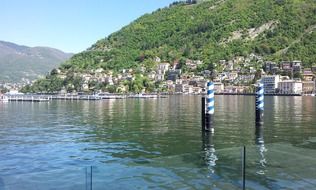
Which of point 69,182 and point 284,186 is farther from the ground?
point 69,182

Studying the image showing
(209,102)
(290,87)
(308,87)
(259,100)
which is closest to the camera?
(209,102)

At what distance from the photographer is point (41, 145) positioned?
30.7m

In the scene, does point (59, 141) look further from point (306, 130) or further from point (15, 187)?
point (15, 187)

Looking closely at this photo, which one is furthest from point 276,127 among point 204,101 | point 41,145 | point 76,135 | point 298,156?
point 298,156

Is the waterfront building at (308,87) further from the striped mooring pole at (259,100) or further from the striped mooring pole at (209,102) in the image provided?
the striped mooring pole at (209,102)

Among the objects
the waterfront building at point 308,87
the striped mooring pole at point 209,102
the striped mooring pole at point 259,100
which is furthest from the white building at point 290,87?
the striped mooring pole at point 209,102

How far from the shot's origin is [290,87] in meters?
194

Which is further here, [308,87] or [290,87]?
[308,87]

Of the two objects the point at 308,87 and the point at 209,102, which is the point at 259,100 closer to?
the point at 209,102

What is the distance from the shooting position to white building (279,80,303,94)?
191 m

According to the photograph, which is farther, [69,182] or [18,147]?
[18,147]

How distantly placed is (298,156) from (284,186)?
1008mm

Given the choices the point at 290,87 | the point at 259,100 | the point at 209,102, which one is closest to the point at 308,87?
the point at 290,87

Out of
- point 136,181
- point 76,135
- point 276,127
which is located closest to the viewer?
point 136,181
